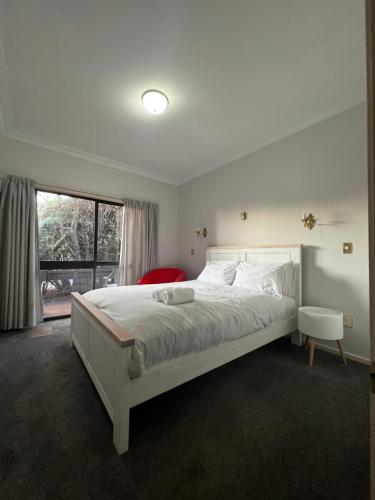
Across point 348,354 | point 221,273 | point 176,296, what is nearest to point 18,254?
point 176,296

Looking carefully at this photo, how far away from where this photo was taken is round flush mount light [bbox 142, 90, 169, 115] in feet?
6.88

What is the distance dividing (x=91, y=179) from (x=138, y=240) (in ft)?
4.26

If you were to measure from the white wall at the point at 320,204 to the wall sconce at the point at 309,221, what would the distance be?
6cm

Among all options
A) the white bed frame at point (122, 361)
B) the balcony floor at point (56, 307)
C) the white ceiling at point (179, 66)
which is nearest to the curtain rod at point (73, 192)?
the white ceiling at point (179, 66)

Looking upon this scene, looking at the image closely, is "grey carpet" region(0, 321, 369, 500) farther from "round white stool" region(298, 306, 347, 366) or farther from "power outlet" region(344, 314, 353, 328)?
"power outlet" region(344, 314, 353, 328)

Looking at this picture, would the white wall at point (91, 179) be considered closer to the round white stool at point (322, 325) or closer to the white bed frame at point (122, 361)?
Result: the white bed frame at point (122, 361)

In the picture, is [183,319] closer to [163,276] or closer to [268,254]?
[268,254]

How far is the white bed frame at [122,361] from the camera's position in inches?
44.9

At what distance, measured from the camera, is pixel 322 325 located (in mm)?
1974

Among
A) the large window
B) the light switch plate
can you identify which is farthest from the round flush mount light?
the light switch plate

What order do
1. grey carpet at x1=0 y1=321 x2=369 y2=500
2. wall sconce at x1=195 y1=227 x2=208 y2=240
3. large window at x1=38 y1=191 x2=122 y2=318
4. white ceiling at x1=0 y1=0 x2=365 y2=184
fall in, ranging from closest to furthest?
grey carpet at x1=0 y1=321 x2=369 y2=500, white ceiling at x1=0 y1=0 x2=365 y2=184, large window at x1=38 y1=191 x2=122 y2=318, wall sconce at x1=195 y1=227 x2=208 y2=240

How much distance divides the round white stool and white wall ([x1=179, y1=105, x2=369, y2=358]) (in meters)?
0.33

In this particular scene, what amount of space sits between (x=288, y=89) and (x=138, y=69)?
1.47 m

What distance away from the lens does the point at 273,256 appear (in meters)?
2.78
